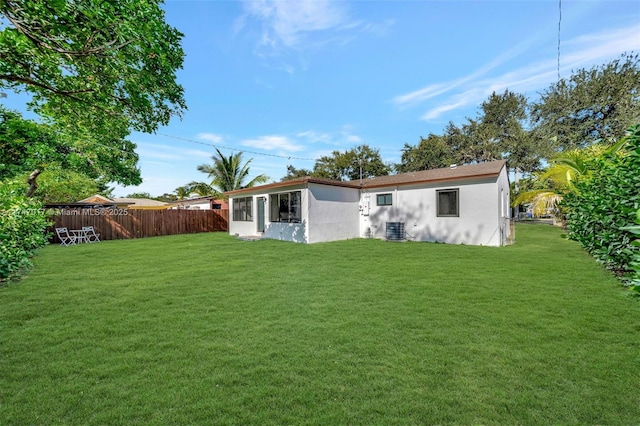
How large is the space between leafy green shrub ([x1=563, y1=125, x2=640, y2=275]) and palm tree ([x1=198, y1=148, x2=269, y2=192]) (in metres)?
22.0

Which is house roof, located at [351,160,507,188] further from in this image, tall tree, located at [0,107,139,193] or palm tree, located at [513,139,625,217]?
tall tree, located at [0,107,139,193]

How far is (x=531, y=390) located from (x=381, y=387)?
117cm

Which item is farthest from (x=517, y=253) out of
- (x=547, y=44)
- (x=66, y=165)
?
(x=66, y=165)

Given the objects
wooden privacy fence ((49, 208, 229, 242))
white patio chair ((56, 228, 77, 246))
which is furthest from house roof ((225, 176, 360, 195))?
white patio chair ((56, 228, 77, 246))

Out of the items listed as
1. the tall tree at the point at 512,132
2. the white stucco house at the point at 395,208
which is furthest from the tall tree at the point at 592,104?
the white stucco house at the point at 395,208

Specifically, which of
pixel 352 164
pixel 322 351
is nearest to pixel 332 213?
pixel 322 351

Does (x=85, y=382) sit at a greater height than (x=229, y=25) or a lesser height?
lesser

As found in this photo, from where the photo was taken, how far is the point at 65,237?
13.4 meters

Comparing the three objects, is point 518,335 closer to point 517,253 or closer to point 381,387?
point 381,387

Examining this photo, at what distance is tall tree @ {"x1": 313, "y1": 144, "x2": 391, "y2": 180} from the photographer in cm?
3194

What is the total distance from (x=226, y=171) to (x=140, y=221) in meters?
8.56

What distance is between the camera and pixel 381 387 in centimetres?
223

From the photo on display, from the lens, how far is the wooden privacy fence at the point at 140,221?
14.1 meters

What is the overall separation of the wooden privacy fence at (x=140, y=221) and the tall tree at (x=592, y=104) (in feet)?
97.0
